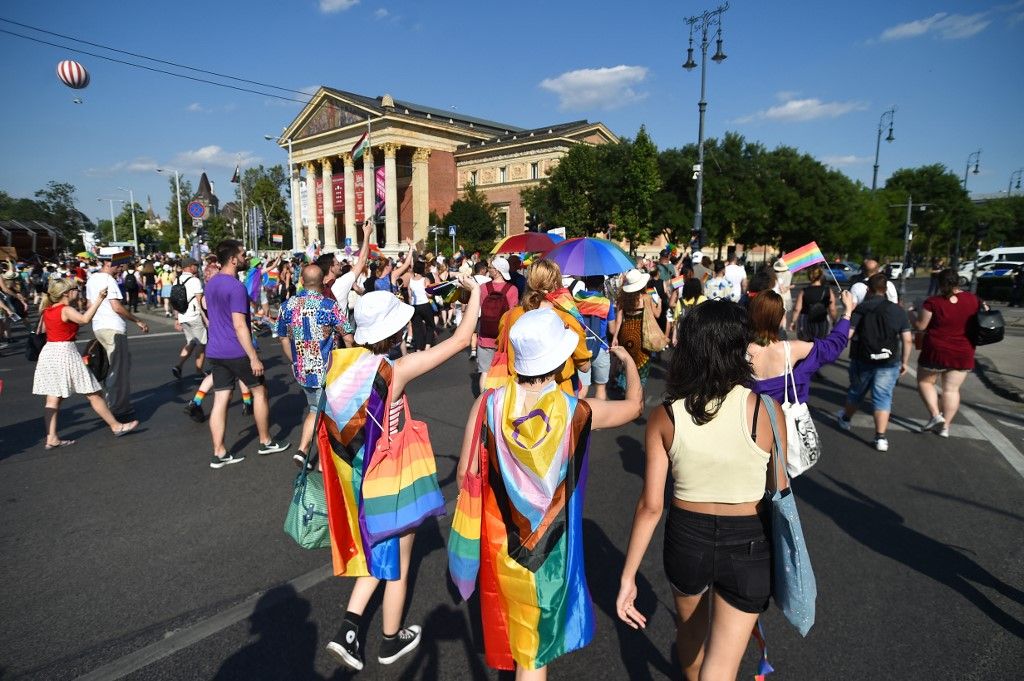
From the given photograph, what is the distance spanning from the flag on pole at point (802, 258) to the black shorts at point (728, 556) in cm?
546

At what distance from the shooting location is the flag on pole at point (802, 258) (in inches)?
268

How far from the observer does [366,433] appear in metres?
2.54

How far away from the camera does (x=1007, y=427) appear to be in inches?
267

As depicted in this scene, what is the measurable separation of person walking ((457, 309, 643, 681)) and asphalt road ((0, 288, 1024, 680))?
877 millimetres

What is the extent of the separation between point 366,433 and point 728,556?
5.14ft

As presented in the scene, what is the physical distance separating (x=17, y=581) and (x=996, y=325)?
8.63 meters

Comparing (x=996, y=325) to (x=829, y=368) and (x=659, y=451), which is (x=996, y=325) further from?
(x=659, y=451)

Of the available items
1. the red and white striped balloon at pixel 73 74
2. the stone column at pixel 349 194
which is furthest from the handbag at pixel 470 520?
the stone column at pixel 349 194

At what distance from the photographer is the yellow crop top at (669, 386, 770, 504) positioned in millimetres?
2035

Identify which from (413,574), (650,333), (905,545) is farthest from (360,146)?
(905,545)

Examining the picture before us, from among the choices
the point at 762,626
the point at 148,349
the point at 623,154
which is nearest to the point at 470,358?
the point at 148,349

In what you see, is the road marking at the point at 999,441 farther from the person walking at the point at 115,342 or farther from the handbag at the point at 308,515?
the person walking at the point at 115,342

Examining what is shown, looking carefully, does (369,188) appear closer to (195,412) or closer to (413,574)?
(195,412)

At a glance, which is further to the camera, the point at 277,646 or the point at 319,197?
the point at 319,197
